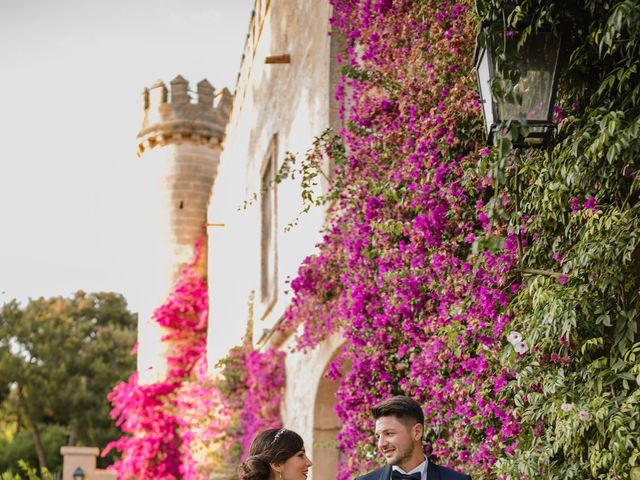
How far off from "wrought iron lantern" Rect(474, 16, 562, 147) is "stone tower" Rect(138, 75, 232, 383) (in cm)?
1629

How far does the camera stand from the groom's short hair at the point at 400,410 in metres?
3.43

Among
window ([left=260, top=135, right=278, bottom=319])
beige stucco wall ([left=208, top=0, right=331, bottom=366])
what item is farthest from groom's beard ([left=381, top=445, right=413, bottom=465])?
window ([left=260, top=135, right=278, bottom=319])

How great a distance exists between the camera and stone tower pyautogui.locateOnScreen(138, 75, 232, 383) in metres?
19.9

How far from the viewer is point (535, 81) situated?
3.66m

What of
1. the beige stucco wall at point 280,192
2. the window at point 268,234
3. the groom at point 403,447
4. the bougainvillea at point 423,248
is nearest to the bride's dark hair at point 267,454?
the groom at point 403,447

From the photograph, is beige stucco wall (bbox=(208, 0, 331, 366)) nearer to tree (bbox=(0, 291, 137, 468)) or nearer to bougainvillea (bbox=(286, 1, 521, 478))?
bougainvillea (bbox=(286, 1, 521, 478))

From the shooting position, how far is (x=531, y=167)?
13.7ft

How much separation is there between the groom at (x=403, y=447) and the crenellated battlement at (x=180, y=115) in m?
18.0

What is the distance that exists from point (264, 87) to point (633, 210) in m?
9.93

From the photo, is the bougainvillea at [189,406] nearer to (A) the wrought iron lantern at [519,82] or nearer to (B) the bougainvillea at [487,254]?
(B) the bougainvillea at [487,254]

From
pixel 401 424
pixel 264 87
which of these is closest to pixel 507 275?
pixel 401 424

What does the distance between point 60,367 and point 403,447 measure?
3145 cm

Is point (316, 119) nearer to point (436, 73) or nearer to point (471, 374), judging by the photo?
point (436, 73)

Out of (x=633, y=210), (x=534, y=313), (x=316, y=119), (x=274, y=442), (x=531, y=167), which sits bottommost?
(x=274, y=442)
